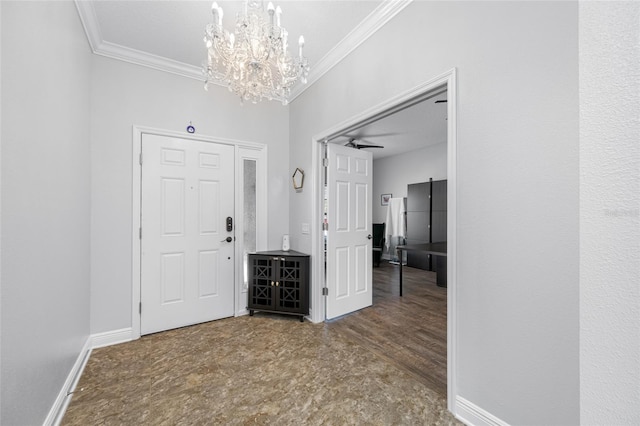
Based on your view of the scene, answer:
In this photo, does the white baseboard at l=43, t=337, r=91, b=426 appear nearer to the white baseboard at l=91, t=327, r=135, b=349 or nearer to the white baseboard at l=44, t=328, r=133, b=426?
the white baseboard at l=44, t=328, r=133, b=426

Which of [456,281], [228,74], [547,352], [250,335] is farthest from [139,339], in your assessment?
[547,352]

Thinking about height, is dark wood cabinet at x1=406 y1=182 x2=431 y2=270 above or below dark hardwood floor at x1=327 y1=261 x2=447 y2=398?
above

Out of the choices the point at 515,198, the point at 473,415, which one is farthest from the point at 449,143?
the point at 473,415

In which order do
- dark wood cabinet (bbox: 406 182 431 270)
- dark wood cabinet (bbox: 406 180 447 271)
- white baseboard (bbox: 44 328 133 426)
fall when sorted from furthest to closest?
dark wood cabinet (bbox: 406 182 431 270) < dark wood cabinet (bbox: 406 180 447 271) < white baseboard (bbox: 44 328 133 426)

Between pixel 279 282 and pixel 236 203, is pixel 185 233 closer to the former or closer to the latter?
pixel 236 203

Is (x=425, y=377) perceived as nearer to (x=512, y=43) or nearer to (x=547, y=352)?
(x=547, y=352)

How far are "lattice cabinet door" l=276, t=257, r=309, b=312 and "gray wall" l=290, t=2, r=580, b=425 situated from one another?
185 cm

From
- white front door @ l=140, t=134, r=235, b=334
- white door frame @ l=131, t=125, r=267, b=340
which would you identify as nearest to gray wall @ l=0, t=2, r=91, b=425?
white door frame @ l=131, t=125, r=267, b=340

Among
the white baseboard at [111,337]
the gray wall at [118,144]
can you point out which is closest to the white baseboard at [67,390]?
the white baseboard at [111,337]

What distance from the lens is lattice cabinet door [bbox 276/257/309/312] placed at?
322cm

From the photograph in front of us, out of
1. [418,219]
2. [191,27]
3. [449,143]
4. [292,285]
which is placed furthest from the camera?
[418,219]

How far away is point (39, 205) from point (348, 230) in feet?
8.96

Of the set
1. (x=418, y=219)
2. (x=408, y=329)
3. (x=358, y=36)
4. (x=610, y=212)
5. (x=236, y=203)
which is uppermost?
(x=358, y=36)

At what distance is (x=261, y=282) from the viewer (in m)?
3.37
